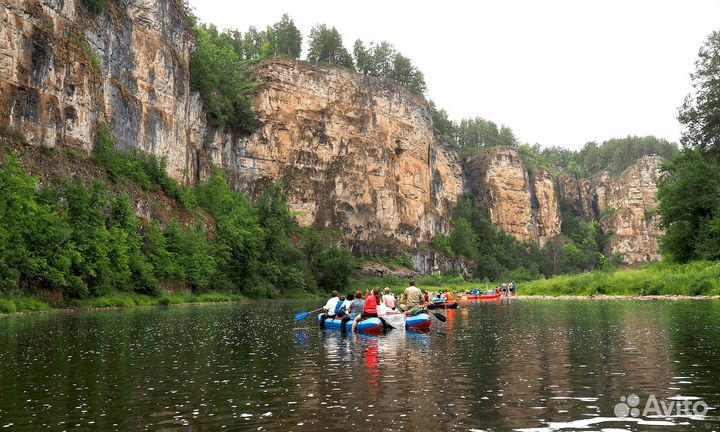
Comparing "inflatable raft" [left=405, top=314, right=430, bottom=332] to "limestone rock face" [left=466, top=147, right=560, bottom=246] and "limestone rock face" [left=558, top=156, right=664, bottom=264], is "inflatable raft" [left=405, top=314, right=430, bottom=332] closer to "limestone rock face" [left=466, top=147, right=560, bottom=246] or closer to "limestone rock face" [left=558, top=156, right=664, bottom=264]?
"limestone rock face" [left=466, top=147, right=560, bottom=246]

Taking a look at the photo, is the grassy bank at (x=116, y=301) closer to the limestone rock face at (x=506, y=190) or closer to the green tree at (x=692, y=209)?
the green tree at (x=692, y=209)

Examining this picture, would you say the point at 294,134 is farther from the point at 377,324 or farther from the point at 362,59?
the point at 377,324

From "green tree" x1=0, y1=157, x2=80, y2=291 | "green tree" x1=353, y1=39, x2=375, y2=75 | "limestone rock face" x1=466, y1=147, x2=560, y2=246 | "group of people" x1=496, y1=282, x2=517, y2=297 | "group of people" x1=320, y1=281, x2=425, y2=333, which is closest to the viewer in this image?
"group of people" x1=320, y1=281, x2=425, y2=333

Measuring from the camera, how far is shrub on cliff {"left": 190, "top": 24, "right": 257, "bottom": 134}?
7719 cm

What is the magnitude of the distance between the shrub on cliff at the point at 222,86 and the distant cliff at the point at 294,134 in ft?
6.37

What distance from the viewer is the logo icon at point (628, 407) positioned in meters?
8.51

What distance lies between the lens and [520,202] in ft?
428

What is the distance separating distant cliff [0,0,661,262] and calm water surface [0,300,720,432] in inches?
1338

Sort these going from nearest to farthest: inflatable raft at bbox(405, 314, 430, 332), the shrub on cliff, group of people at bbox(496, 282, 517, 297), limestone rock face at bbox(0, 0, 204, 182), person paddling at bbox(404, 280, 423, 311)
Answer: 1. inflatable raft at bbox(405, 314, 430, 332)
2. person paddling at bbox(404, 280, 423, 311)
3. limestone rock face at bbox(0, 0, 204, 182)
4. group of people at bbox(496, 282, 517, 297)
5. the shrub on cliff

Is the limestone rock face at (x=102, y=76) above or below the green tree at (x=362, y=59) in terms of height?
below

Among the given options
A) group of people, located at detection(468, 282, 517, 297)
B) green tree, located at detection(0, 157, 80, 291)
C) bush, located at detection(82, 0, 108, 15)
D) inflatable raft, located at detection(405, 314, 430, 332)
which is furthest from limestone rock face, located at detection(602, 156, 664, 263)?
inflatable raft, located at detection(405, 314, 430, 332)

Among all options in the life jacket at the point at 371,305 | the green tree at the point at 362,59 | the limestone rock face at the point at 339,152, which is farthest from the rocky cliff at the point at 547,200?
the life jacket at the point at 371,305

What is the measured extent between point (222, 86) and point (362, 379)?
77.4 meters

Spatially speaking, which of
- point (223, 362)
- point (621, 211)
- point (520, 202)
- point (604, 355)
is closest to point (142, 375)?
point (223, 362)
